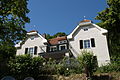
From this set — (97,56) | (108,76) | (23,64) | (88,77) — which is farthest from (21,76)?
(97,56)

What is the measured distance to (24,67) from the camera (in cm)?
1602

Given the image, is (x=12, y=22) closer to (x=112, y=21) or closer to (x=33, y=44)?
(x=33, y=44)

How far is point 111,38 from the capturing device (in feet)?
Answer: 80.4

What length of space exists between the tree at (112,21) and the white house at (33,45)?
41.4 ft

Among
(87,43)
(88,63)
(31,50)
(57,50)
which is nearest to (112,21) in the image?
(87,43)

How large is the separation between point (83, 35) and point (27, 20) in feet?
39.6

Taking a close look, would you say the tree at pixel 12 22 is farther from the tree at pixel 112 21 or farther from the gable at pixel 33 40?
the tree at pixel 112 21

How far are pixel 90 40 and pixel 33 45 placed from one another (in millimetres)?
12180

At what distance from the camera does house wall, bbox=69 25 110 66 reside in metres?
23.2

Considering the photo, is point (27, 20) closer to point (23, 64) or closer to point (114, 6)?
point (23, 64)

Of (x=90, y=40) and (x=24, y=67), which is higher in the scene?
(x=90, y=40)

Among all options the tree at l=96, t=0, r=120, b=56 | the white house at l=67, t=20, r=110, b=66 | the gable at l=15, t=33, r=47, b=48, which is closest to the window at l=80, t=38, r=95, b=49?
the white house at l=67, t=20, r=110, b=66

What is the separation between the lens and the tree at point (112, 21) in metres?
21.3

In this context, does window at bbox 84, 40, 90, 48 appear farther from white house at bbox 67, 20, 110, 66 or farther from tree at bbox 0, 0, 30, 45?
tree at bbox 0, 0, 30, 45
